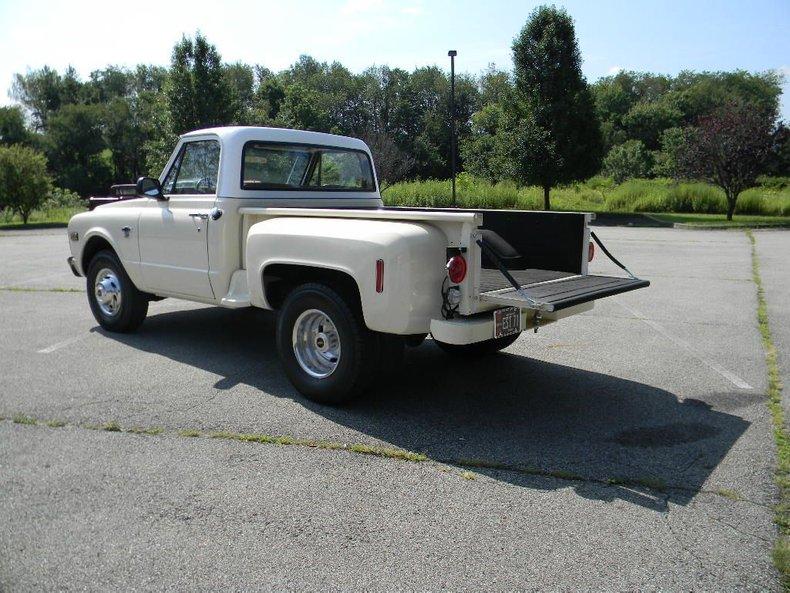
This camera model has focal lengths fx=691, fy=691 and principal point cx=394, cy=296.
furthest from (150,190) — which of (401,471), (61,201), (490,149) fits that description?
(490,149)

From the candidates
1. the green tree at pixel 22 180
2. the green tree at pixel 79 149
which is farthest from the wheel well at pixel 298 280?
the green tree at pixel 79 149

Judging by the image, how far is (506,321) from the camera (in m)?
4.52

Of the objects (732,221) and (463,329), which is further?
(732,221)

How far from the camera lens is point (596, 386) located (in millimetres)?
5500

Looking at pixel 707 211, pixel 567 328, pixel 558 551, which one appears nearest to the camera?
pixel 558 551

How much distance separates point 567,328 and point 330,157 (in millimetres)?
3181

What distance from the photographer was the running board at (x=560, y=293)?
4.19 meters

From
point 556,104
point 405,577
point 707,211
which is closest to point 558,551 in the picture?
point 405,577

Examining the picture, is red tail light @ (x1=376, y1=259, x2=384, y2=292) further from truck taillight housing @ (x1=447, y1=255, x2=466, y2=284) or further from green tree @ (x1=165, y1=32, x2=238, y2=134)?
green tree @ (x1=165, y1=32, x2=238, y2=134)

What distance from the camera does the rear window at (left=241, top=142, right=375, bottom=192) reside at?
604cm

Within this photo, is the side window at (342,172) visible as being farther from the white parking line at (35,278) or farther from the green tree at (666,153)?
the green tree at (666,153)

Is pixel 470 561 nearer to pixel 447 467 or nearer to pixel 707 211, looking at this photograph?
pixel 447 467

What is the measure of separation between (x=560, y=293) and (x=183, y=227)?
11.0 feet

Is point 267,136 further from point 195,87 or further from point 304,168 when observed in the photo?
point 195,87
